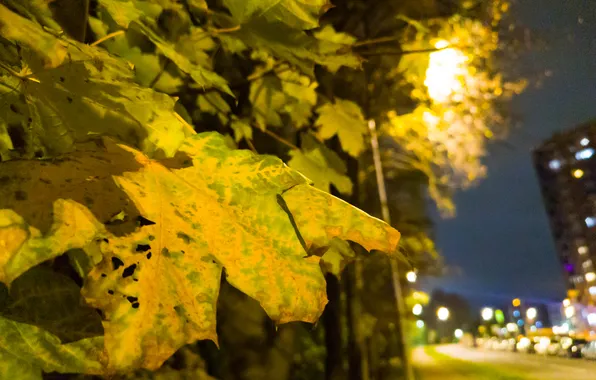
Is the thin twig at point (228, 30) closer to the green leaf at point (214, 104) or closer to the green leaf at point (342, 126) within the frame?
the green leaf at point (214, 104)

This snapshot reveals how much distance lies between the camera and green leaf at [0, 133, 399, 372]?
34.2 inches

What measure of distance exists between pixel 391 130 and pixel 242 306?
365cm

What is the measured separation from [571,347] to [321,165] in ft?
73.9

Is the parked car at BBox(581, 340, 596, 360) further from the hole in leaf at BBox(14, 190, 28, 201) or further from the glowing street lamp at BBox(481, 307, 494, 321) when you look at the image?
the glowing street lamp at BBox(481, 307, 494, 321)

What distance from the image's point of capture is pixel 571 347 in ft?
65.4

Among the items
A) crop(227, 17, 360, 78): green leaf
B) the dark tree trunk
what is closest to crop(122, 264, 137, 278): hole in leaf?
crop(227, 17, 360, 78): green leaf

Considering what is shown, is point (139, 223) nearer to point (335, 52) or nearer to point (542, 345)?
point (335, 52)

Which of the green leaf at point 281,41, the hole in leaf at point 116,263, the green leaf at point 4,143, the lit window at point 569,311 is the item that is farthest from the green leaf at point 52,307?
the lit window at point 569,311

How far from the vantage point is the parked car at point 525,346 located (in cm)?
2813

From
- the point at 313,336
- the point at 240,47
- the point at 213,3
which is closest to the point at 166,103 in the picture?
the point at 240,47

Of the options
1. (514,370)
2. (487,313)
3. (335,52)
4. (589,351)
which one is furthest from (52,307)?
(487,313)

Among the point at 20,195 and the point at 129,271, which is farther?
the point at 129,271

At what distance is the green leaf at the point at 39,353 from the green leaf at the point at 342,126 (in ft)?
5.06

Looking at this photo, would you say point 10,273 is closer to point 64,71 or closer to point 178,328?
point 178,328
